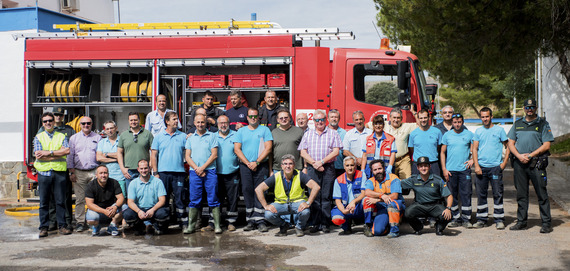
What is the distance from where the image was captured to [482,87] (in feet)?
152

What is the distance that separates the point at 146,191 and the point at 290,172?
2.19 m

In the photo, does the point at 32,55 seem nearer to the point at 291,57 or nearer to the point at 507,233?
the point at 291,57

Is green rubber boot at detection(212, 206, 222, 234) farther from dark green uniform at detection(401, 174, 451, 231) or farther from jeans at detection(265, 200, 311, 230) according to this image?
dark green uniform at detection(401, 174, 451, 231)

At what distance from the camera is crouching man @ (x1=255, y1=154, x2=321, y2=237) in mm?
8617

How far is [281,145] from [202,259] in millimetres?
2505

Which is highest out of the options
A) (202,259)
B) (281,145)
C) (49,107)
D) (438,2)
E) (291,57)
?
(438,2)

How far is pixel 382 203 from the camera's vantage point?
27.8 ft

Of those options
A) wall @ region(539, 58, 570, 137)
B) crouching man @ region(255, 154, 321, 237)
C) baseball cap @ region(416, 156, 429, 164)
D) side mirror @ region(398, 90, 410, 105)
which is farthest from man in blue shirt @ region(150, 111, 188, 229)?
wall @ region(539, 58, 570, 137)

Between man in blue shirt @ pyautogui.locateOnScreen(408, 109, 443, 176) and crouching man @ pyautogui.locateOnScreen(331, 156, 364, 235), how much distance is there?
1028 mm

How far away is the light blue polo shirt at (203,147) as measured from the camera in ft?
29.3

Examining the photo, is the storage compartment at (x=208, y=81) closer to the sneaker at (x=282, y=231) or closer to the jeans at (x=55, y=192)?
the jeans at (x=55, y=192)

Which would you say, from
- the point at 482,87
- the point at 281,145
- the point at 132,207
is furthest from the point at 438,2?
the point at 482,87

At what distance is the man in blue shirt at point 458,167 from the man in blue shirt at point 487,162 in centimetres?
13

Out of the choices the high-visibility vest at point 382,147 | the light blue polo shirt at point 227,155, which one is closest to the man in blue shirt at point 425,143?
the high-visibility vest at point 382,147
